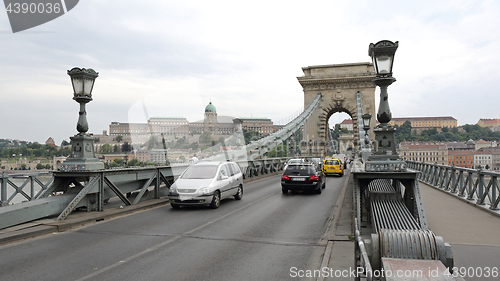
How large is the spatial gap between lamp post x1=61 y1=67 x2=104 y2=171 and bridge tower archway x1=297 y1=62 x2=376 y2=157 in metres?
41.9

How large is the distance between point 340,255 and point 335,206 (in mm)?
5990

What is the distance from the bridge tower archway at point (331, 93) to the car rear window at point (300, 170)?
3434 cm

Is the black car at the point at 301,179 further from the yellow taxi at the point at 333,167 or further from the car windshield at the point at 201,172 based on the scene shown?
the yellow taxi at the point at 333,167

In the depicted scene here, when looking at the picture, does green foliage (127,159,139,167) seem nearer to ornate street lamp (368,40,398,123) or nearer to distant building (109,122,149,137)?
distant building (109,122,149,137)

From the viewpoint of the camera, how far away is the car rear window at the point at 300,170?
1515cm

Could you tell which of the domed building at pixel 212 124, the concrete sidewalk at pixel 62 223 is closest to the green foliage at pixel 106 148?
the concrete sidewalk at pixel 62 223

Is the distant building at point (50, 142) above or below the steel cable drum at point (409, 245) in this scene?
above

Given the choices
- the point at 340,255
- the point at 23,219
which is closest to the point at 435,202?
the point at 340,255

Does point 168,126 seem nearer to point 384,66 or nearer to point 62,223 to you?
point 62,223

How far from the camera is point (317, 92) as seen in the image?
51.7 meters

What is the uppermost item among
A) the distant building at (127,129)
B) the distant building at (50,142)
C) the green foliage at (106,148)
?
the distant building at (127,129)

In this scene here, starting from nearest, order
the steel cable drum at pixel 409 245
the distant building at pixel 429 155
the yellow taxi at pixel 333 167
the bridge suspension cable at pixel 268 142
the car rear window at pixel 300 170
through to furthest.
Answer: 1. the steel cable drum at pixel 409 245
2. the car rear window at pixel 300 170
3. the bridge suspension cable at pixel 268 142
4. the yellow taxi at pixel 333 167
5. the distant building at pixel 429 155

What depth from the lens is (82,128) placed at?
946cm

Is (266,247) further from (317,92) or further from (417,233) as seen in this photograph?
(317,92)
